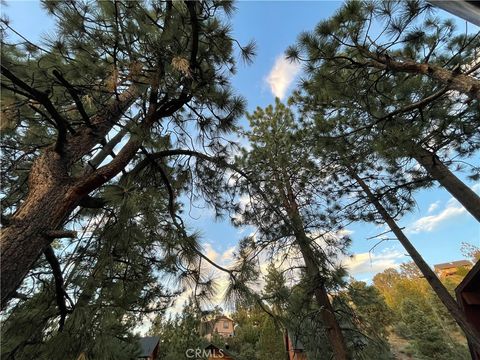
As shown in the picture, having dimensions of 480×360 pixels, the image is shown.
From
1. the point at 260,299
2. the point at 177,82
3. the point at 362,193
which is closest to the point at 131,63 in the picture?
the point at 177,82

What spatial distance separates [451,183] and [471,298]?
7.80ft

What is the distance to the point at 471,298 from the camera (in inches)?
209

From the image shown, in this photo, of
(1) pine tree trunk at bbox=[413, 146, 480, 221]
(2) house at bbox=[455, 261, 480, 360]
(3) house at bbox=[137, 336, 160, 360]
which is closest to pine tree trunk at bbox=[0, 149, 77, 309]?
(1) pine tree trunk at bbox=[413, 146, 480, 221]

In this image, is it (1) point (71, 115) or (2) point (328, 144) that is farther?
(2) point (328, 144)

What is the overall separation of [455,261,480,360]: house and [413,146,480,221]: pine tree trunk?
4.33 ft

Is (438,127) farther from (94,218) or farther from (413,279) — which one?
(413,279)

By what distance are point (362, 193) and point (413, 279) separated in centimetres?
3415

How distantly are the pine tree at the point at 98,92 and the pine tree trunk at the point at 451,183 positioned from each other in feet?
13.4

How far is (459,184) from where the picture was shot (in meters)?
5.04

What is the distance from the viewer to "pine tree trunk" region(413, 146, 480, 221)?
480 centimetres

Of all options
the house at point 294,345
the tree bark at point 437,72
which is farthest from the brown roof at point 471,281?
the tree bark at point 437,72

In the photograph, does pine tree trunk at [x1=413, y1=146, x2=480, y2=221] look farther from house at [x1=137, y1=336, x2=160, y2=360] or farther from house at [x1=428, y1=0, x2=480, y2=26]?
house at [x1=137, y1=336, x2=160, y2=360]

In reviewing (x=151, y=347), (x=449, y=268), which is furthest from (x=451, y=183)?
(x=449, y=268)

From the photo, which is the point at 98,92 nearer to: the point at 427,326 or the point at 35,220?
the point at 35,220
